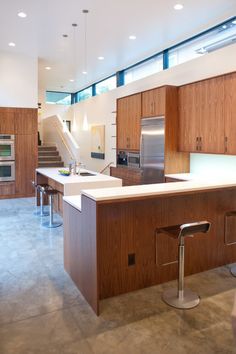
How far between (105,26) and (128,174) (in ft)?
10.3

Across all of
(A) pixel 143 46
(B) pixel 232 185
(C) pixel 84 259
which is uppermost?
(A) pixel 143 46

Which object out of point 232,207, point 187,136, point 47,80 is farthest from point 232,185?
point 47,80

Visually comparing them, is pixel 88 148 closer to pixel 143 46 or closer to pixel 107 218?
pixel 143 46

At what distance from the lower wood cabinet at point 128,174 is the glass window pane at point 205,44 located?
253 cm

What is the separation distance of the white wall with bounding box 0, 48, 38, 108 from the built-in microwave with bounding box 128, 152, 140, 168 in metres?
3.00

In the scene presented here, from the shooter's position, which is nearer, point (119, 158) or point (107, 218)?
point (107, 218)

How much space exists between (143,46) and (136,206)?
4949 mm

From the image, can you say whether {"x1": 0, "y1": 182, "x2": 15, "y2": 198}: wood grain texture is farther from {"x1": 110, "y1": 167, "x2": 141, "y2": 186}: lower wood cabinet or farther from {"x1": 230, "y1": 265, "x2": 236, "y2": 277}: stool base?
{"x1": 230, "y1": 265, "x2": 236, "y2": 277}: stool base

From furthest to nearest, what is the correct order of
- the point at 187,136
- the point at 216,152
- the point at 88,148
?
the point at 88,148
the point at 187,136
the point at 216,152

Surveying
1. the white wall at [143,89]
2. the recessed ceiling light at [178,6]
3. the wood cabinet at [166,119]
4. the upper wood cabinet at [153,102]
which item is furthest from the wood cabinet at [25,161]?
the recessed ceiling light at [178,6]

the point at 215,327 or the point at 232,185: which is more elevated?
the point at 232,185

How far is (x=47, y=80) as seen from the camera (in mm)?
10812

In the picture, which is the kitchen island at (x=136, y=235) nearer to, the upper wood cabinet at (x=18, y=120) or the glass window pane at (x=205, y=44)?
the glass window pane at (x=205, y=44)

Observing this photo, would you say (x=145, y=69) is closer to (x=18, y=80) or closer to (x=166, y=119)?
(x=166, y=119)
